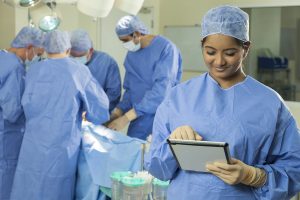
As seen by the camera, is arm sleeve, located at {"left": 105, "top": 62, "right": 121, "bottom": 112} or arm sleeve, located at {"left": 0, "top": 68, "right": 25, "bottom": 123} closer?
arm sleeve, located at {"left": 0, "top": 68, "right": 25, "bottom": 123}

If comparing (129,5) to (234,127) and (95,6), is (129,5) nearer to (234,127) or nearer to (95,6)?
(95,6)

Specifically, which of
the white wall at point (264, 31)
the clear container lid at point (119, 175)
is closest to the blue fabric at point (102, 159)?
the clear container lid at point (119, 175)

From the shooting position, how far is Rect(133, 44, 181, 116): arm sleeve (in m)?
2.67

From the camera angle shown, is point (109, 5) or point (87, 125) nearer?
point (109, 5)

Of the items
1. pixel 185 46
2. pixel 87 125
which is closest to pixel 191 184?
pixel 87 125

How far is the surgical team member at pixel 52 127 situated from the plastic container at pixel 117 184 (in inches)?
11.2

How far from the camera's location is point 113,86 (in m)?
3.12

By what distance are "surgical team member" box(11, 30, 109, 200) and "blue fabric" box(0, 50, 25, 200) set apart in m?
0.15

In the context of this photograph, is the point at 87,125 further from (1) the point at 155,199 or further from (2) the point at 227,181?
(2) the point at 227,181

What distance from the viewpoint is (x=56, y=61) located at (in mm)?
2404

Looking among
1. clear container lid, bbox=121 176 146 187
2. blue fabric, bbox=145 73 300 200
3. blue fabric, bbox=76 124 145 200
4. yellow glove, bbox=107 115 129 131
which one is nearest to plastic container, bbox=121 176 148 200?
clear container lid, bbox=121 176 146 187

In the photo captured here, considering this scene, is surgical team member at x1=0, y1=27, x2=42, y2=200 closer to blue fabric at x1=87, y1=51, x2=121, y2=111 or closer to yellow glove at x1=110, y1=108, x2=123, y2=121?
blue fabric at x1=87, y1=51, x2=121, y2=111

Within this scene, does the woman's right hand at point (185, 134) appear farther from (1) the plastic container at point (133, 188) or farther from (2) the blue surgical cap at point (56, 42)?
(2) the blue surgical cap at point (56, 42)

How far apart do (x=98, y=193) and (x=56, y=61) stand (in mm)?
802
